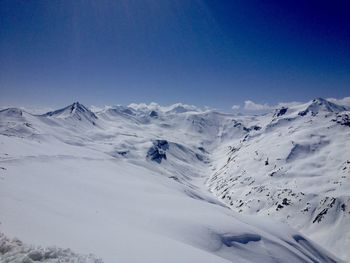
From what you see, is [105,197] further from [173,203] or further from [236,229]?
[236,229]

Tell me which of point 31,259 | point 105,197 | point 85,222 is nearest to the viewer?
point 31,259

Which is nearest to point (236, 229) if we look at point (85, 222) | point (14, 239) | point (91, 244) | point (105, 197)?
point (105, 197)

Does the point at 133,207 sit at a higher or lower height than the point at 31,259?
higher

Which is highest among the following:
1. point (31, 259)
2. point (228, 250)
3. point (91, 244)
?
point (228, 250)

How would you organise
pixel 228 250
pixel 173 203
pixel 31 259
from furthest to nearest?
pixel 173 203 → pixel 228 250 → pixel 31 259

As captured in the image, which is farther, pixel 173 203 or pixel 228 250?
pixel 173 203

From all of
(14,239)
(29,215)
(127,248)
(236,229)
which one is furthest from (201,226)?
(14,239)
